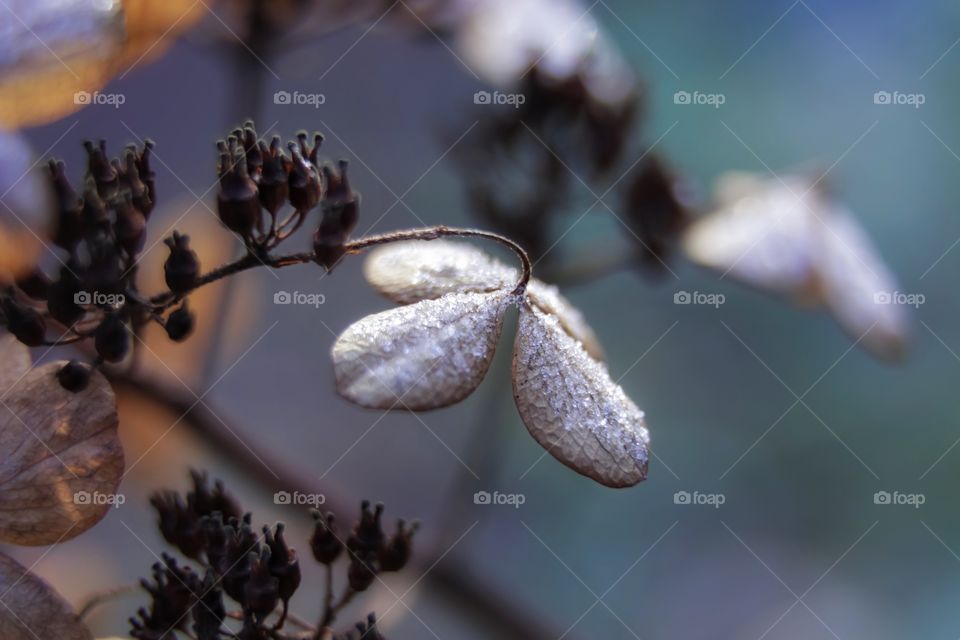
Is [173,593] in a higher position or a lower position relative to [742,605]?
lower

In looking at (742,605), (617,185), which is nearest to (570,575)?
(742,605)

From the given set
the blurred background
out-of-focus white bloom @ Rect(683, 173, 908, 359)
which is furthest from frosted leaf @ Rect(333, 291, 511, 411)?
the blurred background

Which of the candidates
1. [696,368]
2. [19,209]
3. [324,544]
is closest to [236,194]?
[19,209]

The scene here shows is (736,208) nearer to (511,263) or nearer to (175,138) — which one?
(511,263)

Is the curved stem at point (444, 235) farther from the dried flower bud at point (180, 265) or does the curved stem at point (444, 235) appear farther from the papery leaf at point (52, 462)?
the papery leaf at point (52, 462)

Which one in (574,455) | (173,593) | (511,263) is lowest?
(173,593)

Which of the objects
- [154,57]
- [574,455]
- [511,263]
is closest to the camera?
[574,455]

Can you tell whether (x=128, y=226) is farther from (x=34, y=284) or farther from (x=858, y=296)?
(x=858, y=296)
